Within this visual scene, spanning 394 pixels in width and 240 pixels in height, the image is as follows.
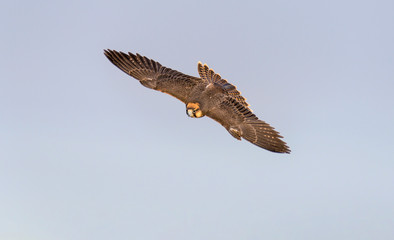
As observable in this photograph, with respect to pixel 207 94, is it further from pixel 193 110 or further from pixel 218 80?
pixel 193 110

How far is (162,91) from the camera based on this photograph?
23516mm

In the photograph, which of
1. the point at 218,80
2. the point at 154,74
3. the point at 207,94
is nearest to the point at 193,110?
the point at 207,94

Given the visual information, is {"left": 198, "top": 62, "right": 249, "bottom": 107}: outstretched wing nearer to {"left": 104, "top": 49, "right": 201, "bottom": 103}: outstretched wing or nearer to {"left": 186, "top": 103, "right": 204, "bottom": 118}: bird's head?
{"left": 104, "top": 49, "right": 201, "bottom": 103}: outstretched wing

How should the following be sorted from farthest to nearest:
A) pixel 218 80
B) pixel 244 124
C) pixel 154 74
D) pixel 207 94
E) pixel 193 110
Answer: pixel 154 74 → pixel 218 80 → pixel 207 94 → pixel 244 124 → pixel 193 110

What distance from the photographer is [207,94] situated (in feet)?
→ 75.9

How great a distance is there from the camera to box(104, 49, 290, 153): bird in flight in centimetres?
2264

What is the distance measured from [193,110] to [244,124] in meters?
2.40

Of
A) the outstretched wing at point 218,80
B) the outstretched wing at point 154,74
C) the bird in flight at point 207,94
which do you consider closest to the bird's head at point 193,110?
the bird in flight at point 207,94

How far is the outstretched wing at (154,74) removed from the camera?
2342cm

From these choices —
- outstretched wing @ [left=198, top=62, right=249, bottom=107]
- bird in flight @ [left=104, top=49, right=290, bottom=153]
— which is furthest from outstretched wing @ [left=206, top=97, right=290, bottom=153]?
outstretched wing @ [left=198, top=62, right=249, bottom=107]

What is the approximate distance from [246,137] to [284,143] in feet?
5.49

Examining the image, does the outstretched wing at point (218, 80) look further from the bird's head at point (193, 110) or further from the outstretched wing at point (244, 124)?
the bird's head at point (193, 110)

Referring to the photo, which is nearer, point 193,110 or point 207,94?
point 193,110

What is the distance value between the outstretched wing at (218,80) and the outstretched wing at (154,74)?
0.42 meters
